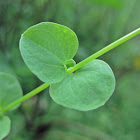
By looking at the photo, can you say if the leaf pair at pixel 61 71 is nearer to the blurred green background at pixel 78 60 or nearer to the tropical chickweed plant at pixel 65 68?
the tropical chickweed plant at pixel 65 68

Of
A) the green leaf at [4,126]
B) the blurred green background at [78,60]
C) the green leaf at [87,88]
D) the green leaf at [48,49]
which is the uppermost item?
the green leaf at [48,49]

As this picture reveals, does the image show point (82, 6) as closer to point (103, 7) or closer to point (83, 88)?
point (103, 7)

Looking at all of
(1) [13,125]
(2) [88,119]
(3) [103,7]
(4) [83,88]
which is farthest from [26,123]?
(3) [103,7]

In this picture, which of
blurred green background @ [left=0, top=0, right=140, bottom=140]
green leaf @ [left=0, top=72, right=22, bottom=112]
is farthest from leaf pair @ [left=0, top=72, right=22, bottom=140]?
blurred green background @ [left=0, top=0, right=140, bottom=140]

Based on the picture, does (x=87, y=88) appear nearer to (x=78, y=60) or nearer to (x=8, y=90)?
(x=8, y=90)

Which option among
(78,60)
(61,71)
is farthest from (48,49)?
(78,60)

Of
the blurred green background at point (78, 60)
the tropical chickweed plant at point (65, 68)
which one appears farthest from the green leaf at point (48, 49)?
the blurred green background at point (78, 60)

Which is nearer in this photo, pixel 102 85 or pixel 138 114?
pixel 102 85

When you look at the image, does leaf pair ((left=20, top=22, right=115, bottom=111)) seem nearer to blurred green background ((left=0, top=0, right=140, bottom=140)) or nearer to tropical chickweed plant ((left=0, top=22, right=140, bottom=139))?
tropical chickweed plant ((left=0, top=22, right=140, bottom=139))
